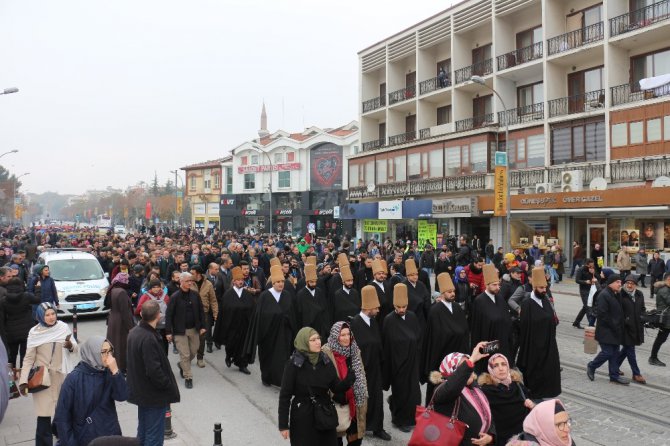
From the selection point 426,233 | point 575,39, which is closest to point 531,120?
point 575,39

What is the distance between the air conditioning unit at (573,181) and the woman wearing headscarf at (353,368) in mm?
21708

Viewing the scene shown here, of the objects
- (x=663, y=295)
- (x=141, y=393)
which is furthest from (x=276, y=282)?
(x=663, y=295)

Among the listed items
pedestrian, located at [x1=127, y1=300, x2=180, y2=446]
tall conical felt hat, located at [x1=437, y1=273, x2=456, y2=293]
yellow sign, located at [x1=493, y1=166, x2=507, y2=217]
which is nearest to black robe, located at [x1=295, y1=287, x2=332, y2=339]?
tall conical felt hat, located at [x1=437, y1=273, x2=456, y2=293]

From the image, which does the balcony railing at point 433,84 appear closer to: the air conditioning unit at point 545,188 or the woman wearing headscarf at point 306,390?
the air conditioning unit at point 545,188

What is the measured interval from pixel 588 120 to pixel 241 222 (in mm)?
47399

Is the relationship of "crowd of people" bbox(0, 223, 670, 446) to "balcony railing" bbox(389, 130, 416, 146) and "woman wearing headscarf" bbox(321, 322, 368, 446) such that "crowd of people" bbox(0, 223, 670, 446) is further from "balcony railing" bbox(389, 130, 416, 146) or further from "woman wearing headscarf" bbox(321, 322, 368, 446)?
"balcony railing" bbox(389, 130, 416, 146)

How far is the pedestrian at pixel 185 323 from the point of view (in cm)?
848

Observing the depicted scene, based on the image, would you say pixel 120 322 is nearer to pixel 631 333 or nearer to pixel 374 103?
pixel 631 333

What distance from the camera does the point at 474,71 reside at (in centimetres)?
3067

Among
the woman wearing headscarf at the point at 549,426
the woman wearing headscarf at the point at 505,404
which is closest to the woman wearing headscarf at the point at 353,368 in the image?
the woman wearing headscarf at the point at 505,404

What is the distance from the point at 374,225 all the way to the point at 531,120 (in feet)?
48.0

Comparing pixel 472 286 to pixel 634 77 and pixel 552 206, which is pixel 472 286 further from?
pixel 634 77

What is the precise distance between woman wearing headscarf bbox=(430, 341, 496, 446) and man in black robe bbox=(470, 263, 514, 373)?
3231 millimetres

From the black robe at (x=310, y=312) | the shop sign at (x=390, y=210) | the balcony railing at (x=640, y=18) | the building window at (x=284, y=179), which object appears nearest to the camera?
the black robe at (x=310, y=312)
